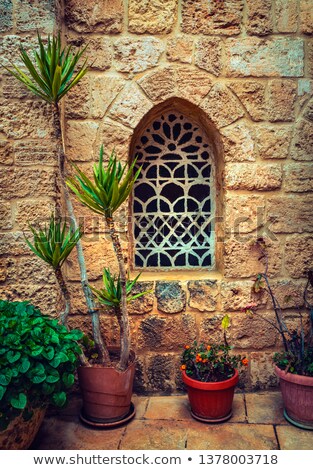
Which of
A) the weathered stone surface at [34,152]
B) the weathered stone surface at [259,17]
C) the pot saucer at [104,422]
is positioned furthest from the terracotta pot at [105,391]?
the weathered stone surface at [259,17]

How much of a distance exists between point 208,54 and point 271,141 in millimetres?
717

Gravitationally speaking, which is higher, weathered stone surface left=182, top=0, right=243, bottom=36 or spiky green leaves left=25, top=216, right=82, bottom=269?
weathered stone surface left=182, top=0, right=243, bottom=36

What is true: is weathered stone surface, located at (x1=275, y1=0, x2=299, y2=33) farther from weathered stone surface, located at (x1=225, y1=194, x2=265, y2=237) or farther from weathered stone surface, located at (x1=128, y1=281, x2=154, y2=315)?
weathered stone surface, located at (x1=128, y1=281, x2=154, y2=315)

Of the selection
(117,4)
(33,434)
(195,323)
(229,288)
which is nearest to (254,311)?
(229,288)

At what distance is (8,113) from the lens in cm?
246

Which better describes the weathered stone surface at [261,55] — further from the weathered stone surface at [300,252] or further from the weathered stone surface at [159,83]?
the weathered stone surface at [300,252]

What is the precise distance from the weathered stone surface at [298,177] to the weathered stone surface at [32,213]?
5.16 ft

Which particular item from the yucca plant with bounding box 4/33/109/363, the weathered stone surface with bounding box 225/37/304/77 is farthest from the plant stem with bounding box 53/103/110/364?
the weathered stone surface with bounding box 225/37/304/77

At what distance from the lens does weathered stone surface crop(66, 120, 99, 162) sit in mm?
2740

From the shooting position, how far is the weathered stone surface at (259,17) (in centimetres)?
274

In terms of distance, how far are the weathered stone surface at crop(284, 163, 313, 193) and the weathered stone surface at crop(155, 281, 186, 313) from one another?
1001mm
